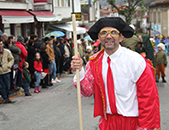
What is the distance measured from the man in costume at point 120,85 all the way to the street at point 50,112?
10.3ft

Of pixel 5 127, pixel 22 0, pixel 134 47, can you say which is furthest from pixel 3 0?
pixel 5 127

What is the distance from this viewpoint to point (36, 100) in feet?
31.4

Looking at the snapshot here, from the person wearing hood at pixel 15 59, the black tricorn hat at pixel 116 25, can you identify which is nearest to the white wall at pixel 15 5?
the person wearing hood at pixel 15 59

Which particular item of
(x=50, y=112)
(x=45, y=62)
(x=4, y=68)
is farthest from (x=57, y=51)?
(x=50, y=112)

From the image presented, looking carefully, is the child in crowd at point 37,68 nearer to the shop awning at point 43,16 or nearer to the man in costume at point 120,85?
the man in costume at point 120,85

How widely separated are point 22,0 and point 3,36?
34.5 feet

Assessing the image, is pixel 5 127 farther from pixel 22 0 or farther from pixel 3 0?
pixel 22 0

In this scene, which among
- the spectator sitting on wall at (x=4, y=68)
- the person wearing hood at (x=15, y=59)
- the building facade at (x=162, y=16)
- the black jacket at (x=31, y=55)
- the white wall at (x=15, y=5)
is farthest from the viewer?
the building facade at (x=162, y=16)

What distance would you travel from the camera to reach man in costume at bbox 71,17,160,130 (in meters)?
3.28

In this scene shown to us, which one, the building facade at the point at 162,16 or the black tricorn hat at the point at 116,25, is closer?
the black tricorn hat at the point at 116,25

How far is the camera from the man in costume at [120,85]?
3.28 meters

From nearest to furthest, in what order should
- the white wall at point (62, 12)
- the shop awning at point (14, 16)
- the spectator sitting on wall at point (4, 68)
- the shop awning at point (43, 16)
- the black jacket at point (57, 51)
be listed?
the spectator sitting on wall at point (4, 68)
the black jacket at point (57, 51)
the shop awning at point (14, 16)
the shop awning at point (43, 16)
the white wall at point (62, 12)

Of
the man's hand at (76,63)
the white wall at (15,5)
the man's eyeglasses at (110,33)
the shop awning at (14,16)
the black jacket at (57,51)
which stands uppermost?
the white wall at (15,5)

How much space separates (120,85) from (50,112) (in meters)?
4.84
